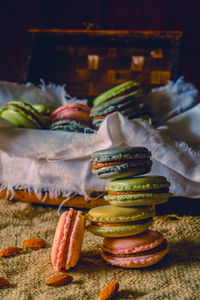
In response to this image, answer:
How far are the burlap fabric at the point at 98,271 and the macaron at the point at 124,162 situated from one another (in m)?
0.19

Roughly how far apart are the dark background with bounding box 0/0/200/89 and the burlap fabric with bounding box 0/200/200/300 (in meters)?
1.47

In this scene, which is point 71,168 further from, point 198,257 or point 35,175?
point 198,257

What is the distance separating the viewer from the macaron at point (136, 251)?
2.04 feet

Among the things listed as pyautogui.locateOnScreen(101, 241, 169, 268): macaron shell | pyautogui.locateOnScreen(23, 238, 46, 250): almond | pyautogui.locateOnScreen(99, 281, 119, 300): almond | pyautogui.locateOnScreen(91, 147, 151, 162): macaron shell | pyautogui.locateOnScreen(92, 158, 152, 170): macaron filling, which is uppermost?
pyautogui.locateOnScreen(91, 147, 151, 162): macaron shell

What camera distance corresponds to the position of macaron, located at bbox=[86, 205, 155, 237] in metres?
0.64

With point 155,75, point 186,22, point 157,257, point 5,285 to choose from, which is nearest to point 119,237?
point 157,257

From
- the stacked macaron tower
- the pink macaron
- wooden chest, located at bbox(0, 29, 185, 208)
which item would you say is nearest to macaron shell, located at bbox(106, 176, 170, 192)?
the stacked macaron tower

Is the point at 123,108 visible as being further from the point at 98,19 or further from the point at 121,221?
the point at 98,19

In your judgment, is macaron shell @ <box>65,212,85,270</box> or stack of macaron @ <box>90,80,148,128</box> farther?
stack of macaron @ <box>90,80,148,128</box>

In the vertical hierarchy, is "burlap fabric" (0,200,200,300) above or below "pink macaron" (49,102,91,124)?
below

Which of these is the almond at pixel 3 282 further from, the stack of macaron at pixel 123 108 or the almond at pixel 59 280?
the stack of macaron at pixel 123 108

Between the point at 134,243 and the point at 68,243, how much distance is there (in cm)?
13

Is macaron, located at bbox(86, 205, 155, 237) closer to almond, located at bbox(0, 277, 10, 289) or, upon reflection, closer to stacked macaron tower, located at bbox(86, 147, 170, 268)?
stacked macaron tower, located at bbox(86, 147, 170, 268)

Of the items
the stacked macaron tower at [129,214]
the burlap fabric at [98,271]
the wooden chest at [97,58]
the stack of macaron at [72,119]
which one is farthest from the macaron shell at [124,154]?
the wooden chest at [97,58]
